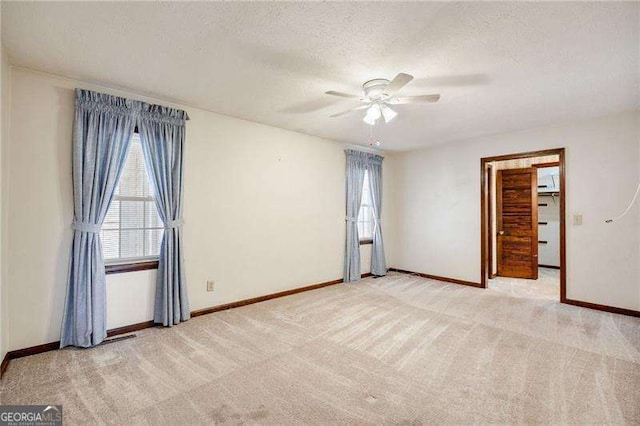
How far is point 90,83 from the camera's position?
9.38ft

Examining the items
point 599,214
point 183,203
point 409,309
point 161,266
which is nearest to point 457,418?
point 409,309

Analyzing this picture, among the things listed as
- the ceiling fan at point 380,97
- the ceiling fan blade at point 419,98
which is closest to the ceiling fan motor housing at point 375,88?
the ceiling fan at point 380,97

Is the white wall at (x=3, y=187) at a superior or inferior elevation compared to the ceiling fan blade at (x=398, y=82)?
inferior

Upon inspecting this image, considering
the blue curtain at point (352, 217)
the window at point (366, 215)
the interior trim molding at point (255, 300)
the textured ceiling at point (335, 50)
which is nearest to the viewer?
the textured ceiling at point (335, 50)

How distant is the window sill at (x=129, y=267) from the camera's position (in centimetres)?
296

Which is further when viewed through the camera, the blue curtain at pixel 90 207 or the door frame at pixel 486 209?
the door frame at pixel 486 209

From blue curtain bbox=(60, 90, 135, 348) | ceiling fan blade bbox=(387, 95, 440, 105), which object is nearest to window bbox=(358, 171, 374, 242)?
ceiling fan blade bbox=(387, 95, 440, 105)

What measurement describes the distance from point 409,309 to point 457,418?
2016mm

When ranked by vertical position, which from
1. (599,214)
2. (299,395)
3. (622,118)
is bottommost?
(299,395)

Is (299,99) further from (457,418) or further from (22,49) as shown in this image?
(457,418)

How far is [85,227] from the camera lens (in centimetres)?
274

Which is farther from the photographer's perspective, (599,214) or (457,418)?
(599,214)

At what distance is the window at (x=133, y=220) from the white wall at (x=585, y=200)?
15.1 ft

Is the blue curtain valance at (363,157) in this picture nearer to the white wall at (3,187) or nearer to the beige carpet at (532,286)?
the beige carpet at (532,286)
